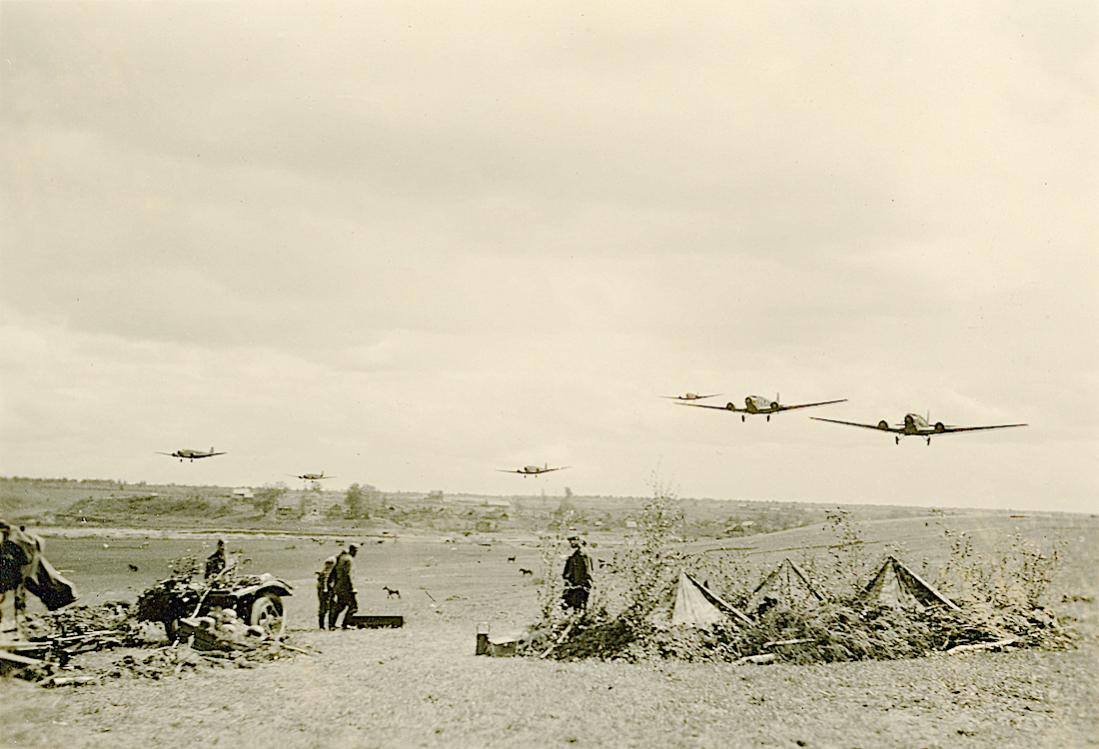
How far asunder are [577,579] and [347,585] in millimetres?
4097

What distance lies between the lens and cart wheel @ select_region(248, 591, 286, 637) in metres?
11.6

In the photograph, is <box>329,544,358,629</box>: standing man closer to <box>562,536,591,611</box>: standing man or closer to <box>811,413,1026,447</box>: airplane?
<box>562,536,591,611</box>: standing man

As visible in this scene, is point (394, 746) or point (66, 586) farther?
point (66, 586)

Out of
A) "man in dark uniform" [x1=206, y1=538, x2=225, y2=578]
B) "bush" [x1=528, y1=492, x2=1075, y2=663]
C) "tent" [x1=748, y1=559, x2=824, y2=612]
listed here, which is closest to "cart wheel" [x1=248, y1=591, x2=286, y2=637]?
"man in dark uniform" [x1=206, y1=538, x2=225, y2=578]

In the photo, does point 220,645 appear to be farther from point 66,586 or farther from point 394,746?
point 394,746

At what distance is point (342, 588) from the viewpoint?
43.9ft

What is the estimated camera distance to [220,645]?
1052 cm

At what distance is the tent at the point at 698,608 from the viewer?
11516mm

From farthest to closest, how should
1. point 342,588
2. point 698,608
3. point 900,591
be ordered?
1. point 342,588
2. point 900,591
3. point 698,608

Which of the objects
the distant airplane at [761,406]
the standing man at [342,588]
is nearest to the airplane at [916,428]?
the distant airplane at [761,406]

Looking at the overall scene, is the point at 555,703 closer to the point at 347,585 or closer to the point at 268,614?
the point at 268,614

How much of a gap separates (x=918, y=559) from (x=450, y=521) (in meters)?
35.0

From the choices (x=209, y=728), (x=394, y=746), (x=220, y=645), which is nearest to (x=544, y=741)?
(x=394, y=746)

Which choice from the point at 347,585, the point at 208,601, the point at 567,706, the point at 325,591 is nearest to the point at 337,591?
the point at 347,585
